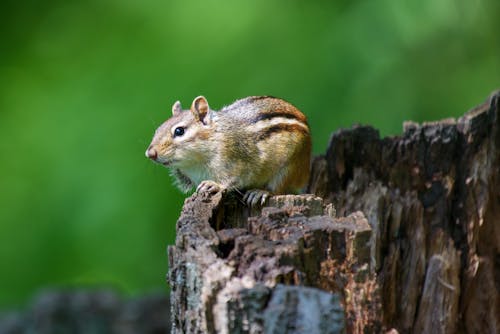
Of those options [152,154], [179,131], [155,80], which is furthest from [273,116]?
[155,80]

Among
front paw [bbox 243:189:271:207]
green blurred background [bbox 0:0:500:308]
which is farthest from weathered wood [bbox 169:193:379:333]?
green blurred background [bbox 0:0:500:308]

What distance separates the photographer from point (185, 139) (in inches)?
168

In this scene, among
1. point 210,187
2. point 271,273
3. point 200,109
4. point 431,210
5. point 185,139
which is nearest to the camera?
point 271,273

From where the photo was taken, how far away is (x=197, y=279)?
7.64 feet

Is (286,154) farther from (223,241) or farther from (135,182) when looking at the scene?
(135,182)

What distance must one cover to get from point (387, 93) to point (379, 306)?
361 cm

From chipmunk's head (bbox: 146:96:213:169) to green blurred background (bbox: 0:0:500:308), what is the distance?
5.26ft

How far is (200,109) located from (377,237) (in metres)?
1.17

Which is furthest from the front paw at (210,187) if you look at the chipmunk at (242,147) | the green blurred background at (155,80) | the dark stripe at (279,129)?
the green blurred background at (155,80)

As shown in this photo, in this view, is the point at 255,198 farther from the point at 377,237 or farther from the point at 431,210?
the point at 431,210

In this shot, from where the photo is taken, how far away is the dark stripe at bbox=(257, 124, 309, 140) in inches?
167

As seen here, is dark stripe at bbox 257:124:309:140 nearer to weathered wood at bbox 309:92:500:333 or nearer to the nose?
weathered wood at bbox 309:92:500:333

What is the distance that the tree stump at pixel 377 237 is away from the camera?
2.39 meters

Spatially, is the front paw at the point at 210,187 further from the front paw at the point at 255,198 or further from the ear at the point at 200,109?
the ear at the point at 200,109
